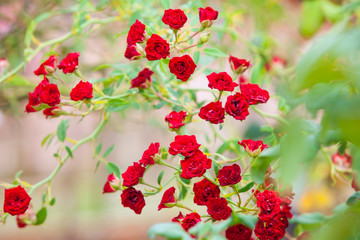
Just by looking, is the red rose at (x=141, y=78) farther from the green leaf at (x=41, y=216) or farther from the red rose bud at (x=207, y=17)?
the green leaf at (x=41, y=216)

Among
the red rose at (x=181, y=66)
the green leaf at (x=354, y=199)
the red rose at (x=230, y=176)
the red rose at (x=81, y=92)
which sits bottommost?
the green leaf at (x=354, y=199)

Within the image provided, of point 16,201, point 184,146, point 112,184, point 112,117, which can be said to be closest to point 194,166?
point 184,146

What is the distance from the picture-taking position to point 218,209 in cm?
47

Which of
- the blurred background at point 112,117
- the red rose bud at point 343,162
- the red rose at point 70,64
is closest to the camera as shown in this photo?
the red rose at point 70,64

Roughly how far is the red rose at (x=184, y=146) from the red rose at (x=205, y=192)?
5 centimetres

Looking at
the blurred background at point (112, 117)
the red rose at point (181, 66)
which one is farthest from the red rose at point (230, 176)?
the blurred background at point (112, 117)

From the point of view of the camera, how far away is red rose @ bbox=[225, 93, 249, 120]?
485 mm

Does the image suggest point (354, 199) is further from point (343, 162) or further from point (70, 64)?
point (70, 64)

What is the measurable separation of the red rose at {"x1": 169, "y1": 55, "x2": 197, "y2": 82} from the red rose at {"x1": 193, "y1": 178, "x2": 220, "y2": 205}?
0.12 m

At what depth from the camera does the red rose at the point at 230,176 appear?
0.48 meters

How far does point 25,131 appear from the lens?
3.34 meters

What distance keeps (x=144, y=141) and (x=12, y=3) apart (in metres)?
2.53

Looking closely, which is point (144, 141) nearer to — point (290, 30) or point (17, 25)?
point (290, 30)

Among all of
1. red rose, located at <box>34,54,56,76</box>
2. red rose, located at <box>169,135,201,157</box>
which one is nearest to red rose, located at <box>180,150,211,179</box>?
red rose, located at <box>169,135,201,157</box>
